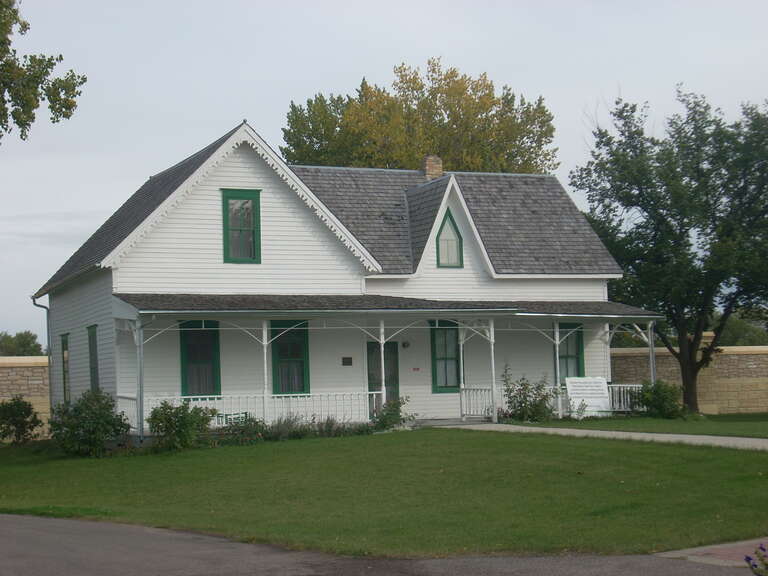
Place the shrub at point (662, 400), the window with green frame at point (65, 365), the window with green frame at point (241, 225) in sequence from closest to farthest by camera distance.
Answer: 1. the window with green frame at point (241, 225)
2. the shrub at point (662, 400)
3. the window with green frame at point (65, 365)

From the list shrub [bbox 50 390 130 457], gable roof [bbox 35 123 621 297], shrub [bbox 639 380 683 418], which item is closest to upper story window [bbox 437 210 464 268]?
gable roof [bbox 35 123 621 297]

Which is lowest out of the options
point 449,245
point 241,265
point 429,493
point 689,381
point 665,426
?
point 429,493

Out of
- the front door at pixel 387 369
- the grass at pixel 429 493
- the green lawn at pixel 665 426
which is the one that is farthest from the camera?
the front door at pixel 387 369

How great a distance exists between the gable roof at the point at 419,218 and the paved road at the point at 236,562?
16.1 metres

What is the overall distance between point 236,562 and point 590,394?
19633 millimetres

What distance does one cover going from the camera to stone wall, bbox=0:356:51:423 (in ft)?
108

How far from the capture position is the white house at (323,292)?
26453mm

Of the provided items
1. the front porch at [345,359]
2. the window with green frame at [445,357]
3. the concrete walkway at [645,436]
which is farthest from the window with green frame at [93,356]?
the concrete walkway at [645,436]

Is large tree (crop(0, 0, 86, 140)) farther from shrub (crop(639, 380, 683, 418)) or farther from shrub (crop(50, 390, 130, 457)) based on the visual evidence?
shrub (crop(639, 380, 683, 418))

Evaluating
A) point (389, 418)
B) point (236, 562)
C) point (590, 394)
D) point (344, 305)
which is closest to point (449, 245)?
point (344, 305)

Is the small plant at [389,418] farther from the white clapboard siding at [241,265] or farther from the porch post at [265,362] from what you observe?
the white clapboard siding at [241,265]

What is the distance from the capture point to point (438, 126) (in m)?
52.4

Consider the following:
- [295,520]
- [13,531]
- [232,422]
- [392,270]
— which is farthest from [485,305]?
[13,531]

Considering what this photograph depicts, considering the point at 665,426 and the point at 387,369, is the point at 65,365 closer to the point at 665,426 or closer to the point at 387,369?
the point at 387,369
